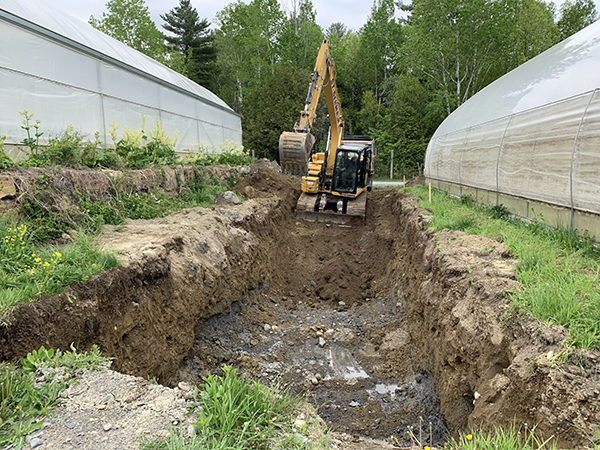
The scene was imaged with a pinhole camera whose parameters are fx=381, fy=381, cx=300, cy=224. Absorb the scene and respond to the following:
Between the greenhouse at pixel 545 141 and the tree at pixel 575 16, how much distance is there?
29112mm

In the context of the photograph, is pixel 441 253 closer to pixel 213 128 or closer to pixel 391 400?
pixel 391 400

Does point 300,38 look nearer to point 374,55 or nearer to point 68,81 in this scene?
point 374,55

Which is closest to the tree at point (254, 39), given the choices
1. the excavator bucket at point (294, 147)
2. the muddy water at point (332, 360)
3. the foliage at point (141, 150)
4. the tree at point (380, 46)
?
the tree at point (380, 46)

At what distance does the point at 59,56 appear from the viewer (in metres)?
9.62

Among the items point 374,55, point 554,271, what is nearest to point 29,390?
point 554,271

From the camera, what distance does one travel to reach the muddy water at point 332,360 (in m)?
5.26

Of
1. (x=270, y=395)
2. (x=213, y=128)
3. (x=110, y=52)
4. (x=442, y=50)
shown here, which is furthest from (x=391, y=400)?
(x=442, y=50)

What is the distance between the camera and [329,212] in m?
14.2

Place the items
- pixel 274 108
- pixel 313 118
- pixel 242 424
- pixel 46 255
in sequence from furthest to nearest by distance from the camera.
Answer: pixel 274 108
pixel 313 118
pixel 46 255
pixel 242 424

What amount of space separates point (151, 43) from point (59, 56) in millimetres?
29173

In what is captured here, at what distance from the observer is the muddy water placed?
17.3ft

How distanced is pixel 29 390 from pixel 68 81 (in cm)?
950

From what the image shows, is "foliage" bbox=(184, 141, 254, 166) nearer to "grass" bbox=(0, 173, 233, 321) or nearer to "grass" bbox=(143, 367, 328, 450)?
"grass" bbox=(0, 173, 233, 321)

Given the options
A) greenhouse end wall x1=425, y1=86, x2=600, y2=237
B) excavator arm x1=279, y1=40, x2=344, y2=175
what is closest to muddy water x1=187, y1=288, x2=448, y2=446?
greenhouse end wall x1=425, y1=86, x2=600, y2=237
